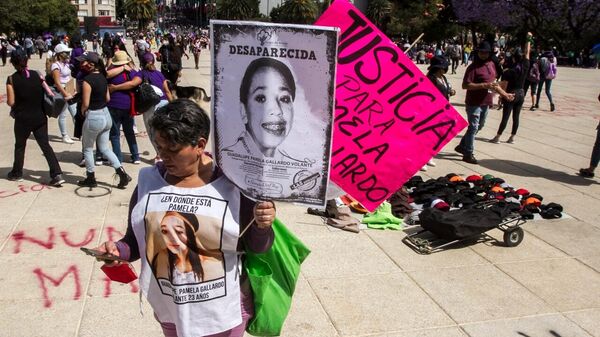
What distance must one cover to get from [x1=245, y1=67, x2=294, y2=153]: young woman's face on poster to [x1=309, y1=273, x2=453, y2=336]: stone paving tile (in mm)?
2201

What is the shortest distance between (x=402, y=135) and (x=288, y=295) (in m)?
0.91

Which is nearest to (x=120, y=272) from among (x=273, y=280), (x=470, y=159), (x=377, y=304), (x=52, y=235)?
(x=273, y=280)

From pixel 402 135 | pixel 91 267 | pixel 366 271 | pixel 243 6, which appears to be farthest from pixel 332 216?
pixel 243 6

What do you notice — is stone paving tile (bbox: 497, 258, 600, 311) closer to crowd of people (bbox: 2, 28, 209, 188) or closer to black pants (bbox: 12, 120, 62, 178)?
crowd of people (bbox: 2, 28, 209, 188)

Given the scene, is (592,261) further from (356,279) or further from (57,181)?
(57,181)

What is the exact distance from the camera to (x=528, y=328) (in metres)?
3.77

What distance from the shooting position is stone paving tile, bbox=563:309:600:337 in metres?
3.76

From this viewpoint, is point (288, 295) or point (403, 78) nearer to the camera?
point (403, 78)

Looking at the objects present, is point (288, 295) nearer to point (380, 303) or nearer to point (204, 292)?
point (204, 292)

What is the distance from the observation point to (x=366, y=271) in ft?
15.2

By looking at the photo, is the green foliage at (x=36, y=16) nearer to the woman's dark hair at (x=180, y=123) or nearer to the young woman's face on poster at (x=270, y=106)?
the woman's dark hair at (x=180, y=123)

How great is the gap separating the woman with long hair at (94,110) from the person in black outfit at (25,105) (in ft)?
1.95

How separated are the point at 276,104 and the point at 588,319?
3297 mm

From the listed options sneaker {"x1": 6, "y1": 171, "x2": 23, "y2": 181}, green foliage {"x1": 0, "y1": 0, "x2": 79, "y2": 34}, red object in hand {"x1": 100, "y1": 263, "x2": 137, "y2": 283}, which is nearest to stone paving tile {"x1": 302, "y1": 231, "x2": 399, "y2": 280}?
red object in hand {"x1": 100, "y1": 263, "x2": 137, "y2": 283}
